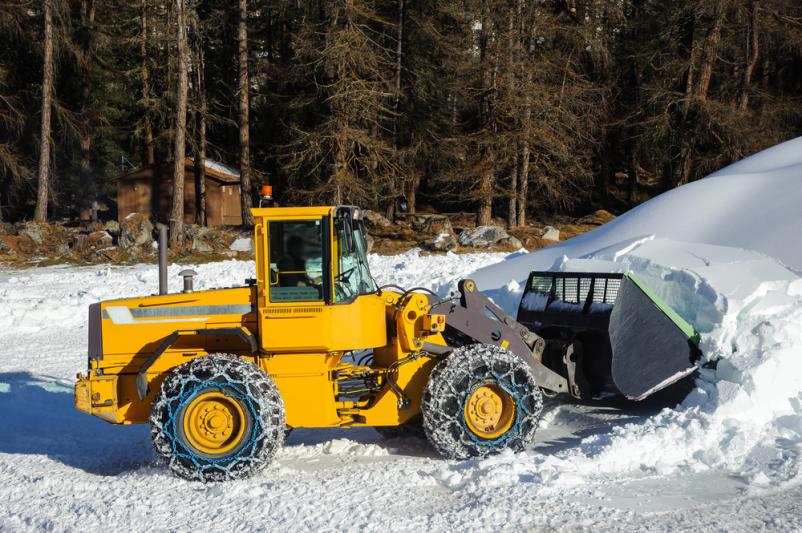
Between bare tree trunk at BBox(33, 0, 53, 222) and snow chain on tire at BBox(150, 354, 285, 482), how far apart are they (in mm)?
27369

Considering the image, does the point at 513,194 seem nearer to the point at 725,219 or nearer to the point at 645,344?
the point at 725,219

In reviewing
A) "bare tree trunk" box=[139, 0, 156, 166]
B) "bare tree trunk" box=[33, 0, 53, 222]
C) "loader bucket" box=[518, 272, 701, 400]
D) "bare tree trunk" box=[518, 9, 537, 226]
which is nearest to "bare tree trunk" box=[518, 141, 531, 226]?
"bare tree trunk" box=[518, 9, 537, 226]

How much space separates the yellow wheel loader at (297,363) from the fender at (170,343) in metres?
0.01

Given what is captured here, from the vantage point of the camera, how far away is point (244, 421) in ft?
21.0

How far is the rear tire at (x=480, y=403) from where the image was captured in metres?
6.59

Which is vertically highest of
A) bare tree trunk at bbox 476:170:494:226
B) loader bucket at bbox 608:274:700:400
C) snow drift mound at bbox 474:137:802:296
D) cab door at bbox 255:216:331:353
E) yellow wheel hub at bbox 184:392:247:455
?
bare tree trunk at bbox 476:170:494:226

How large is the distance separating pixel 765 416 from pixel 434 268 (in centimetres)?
1187

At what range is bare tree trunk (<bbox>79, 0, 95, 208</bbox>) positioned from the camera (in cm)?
3650

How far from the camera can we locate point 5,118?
31.6m

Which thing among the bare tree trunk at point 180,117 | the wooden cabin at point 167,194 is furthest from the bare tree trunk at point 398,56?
the wooden cabin at point 167,194

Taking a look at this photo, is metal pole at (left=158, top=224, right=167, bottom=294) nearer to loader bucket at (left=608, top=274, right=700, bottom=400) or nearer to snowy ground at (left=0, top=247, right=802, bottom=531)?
snowy ground at (left=0, top=247, right=802, bottom=531)

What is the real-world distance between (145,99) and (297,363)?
3003 centimetres

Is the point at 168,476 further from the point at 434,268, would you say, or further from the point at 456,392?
the point at 434,268

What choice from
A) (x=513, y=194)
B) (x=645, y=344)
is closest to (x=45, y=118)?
(x=513, y=194)
